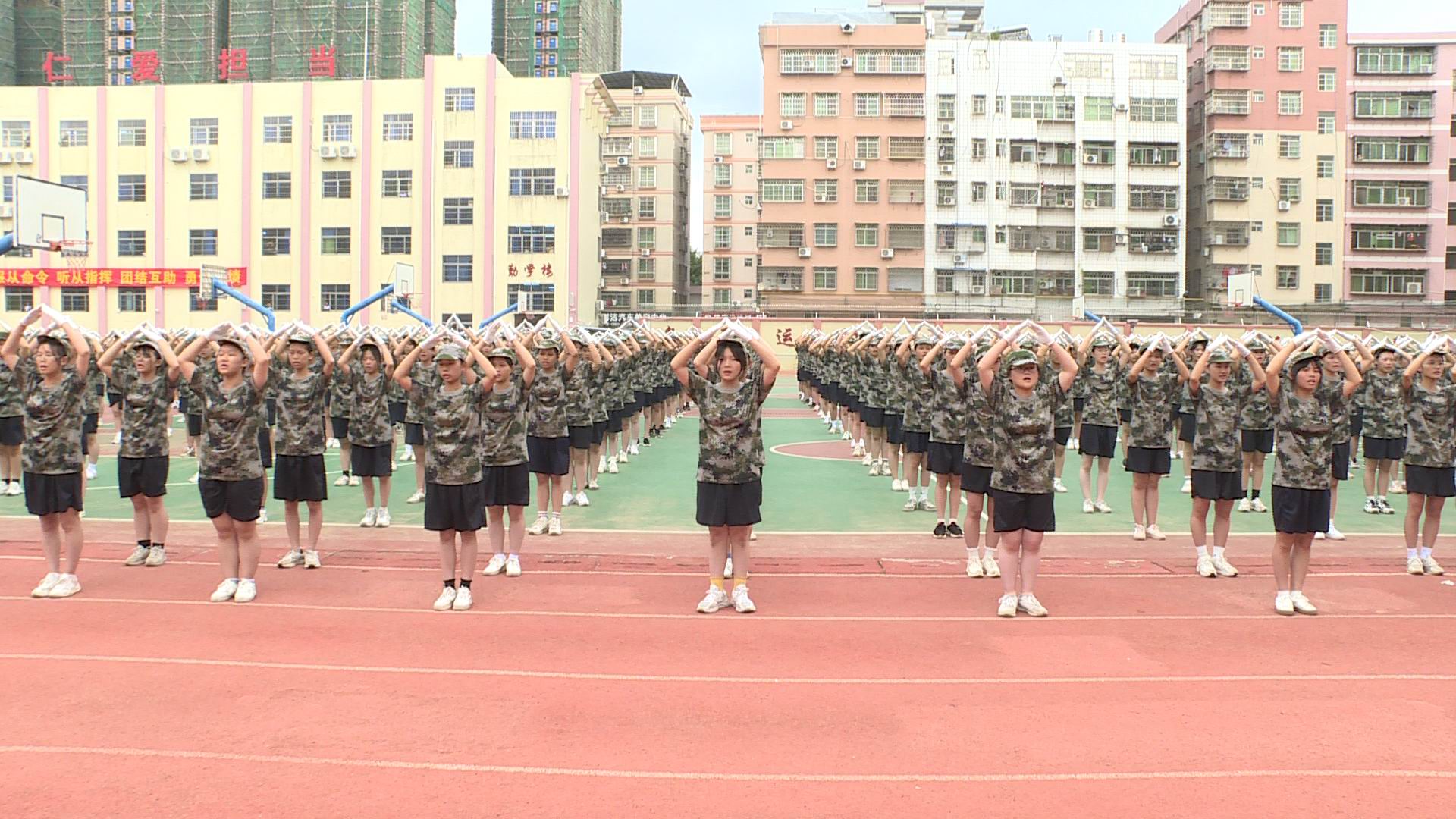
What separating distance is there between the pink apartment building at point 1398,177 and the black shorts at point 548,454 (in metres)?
57.2

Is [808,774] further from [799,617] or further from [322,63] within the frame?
[322,63]

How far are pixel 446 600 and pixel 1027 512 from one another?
180 inches

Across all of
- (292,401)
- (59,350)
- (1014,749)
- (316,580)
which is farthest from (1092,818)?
(59,350)

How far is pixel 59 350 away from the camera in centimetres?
870

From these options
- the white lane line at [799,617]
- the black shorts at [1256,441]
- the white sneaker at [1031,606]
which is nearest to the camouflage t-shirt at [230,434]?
the white lane line at [799,617]

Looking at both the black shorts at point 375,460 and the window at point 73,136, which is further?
the window at point 73,136

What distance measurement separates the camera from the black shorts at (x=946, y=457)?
11016 millimetres

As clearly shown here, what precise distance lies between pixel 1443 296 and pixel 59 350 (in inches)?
2537

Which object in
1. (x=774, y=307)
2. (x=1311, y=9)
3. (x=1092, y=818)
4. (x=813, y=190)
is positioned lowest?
(x=1092, y=818)

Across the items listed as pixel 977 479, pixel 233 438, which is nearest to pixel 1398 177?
pixel 977 479

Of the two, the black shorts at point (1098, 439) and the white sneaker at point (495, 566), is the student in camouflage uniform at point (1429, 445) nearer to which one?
the black shorts at point (1098, 439)

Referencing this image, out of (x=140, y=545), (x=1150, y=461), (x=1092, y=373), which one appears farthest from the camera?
(x=1092, y=373)

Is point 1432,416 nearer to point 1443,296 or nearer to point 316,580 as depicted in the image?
point 316,580

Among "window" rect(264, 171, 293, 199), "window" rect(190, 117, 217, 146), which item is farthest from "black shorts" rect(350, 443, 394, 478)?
"window" rect(190, 117, 217, 146)
